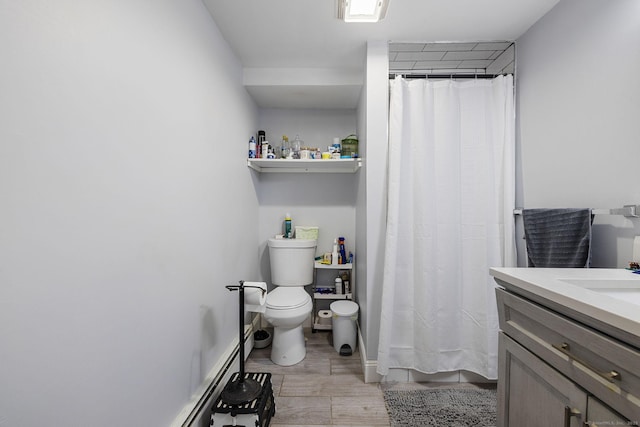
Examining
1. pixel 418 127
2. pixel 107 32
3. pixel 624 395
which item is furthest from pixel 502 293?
pixel 107 32

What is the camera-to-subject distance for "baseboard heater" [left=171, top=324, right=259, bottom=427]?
3.80ft

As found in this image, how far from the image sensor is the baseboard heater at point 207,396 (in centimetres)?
116

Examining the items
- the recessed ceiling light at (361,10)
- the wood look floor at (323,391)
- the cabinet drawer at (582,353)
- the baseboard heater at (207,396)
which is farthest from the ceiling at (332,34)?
the wood look floor at (323,391)

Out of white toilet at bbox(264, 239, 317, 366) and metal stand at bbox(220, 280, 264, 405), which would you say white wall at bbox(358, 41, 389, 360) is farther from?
metal stand at bbox(220, 280, 264, 405)

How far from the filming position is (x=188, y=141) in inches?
49.0

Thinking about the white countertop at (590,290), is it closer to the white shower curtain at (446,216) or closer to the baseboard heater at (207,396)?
the white shower curtain at (446,216)

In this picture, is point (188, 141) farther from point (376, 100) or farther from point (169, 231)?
point (376, 100)

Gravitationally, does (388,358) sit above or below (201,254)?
below

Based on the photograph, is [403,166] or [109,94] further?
[403,166]

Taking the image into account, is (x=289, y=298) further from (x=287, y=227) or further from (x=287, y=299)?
(x=287, y=227)

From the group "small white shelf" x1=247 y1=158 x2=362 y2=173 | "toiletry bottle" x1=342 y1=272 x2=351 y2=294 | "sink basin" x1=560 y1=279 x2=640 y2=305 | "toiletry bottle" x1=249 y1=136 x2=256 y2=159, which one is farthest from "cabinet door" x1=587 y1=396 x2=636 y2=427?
"toiletry bottle" x1=249 y1=136 x2=256 y2=159

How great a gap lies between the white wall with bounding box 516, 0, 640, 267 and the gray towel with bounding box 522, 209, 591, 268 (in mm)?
108

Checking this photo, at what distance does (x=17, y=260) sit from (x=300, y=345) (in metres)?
1.77

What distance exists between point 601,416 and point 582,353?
0.45 feet
